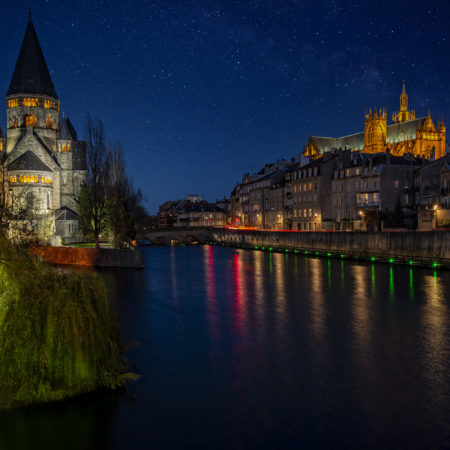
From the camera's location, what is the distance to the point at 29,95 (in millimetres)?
85438

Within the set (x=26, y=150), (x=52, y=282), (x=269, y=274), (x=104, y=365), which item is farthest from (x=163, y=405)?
(x=26, y=150)

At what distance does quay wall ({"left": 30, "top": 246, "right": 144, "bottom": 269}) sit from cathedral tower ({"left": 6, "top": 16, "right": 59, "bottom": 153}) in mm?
40806

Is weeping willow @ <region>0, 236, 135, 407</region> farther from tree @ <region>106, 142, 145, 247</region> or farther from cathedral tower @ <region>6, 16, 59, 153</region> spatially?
cathedral tower @ <region>6, 16, 59, 153</region>

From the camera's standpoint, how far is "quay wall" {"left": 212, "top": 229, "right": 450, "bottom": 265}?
46938mm

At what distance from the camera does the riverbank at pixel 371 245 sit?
46.8 meters

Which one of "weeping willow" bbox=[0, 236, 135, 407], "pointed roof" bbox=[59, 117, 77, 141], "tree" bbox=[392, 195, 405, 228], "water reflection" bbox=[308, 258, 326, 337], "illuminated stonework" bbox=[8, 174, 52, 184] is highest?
"pointed roof" bbox=[59, 117, 77, 141]

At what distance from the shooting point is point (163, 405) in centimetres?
1449

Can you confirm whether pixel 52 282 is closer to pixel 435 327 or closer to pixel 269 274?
pixel 435 327

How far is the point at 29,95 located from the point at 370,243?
219ft

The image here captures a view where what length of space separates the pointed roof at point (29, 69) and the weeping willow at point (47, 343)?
82219mm

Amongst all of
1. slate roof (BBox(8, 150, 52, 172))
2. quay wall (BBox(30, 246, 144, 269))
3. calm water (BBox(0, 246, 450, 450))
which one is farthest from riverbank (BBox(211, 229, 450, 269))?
slate roof (BBox(8, 150, 52, 172))

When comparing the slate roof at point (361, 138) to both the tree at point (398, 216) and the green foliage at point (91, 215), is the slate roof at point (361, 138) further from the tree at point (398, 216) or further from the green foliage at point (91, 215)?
the green foliage at point (91, 215)

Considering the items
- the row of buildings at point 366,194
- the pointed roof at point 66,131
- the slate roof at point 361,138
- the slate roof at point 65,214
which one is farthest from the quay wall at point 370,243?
the slate roof at point 361,138

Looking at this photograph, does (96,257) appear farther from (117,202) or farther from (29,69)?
(29,69)
